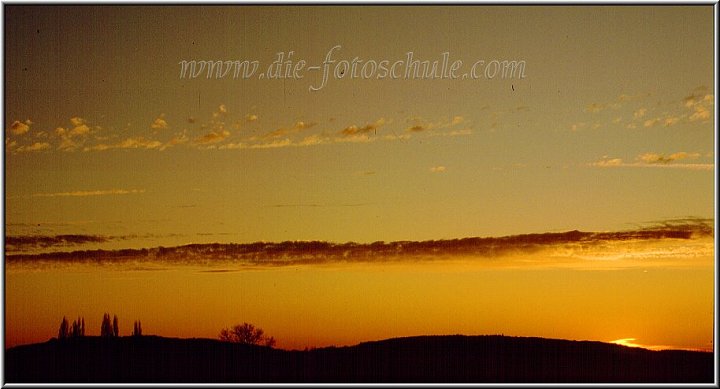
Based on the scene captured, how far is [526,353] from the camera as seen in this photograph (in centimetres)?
2309

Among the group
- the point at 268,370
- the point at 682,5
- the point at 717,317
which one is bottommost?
the point at 268,370

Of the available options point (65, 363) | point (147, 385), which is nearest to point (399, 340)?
point (147, 385)

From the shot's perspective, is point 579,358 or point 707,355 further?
point 579,358

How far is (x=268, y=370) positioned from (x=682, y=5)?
1459cm

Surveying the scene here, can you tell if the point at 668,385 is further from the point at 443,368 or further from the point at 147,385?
the point at 147,385

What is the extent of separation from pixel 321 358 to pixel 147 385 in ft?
21.0

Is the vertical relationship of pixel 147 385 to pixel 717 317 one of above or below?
below

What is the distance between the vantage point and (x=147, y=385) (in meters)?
17.4

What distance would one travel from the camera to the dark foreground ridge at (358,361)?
71.2 feet

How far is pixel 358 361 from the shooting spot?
76.3 feet

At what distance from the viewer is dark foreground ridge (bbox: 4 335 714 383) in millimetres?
21703

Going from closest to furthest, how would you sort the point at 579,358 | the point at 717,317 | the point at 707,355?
the point at 717,317
the point at 707,355
the point at 579,358

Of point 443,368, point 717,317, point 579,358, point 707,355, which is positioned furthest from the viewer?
point 579,358

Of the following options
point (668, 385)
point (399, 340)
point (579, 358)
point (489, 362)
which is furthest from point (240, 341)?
point (668, 385)
